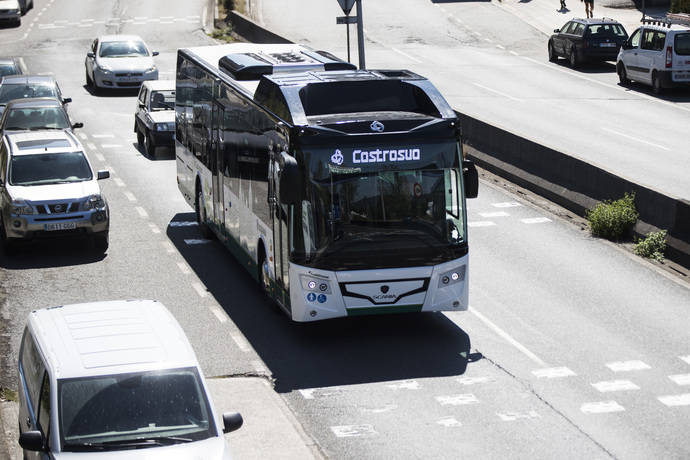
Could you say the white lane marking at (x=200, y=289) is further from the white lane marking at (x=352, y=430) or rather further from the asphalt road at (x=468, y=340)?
the white lane marking at (x=352, y=430)

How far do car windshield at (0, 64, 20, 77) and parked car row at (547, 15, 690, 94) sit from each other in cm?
1924

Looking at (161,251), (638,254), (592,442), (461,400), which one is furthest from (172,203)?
(592,442)

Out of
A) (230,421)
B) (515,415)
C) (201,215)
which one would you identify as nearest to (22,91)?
(201,215)

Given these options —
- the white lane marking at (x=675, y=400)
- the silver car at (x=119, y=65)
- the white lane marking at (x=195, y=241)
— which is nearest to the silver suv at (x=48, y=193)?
the white lane marking at (x=195, y=241)

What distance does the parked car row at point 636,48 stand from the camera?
36.2 meters

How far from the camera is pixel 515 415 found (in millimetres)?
13078

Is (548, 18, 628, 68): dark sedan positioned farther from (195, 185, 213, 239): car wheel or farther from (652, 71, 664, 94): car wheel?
(195, 185, 213, 239): car wheel

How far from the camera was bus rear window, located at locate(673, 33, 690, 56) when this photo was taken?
35.9 meters

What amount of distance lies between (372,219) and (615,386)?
11.8ft

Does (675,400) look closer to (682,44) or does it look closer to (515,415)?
(515,415)

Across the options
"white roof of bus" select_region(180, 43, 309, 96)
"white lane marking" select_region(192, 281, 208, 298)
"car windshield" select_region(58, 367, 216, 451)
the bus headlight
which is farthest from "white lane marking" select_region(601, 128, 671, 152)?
"car windshield" select_region(58, 367, 216, 451)

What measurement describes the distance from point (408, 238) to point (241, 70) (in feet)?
16.8

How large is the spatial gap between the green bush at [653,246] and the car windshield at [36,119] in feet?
45.2

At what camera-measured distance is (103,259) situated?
66.8ft
